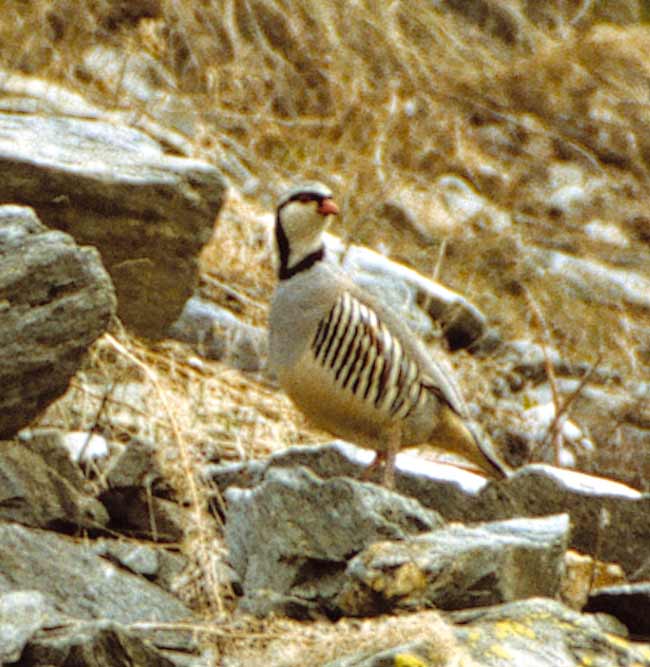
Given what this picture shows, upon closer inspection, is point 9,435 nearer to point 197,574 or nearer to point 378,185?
point 197,574

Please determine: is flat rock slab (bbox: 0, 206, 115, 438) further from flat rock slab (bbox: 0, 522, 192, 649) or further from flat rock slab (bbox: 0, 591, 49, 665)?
flat rock slab (bbox: 0, 591, 49, 665)

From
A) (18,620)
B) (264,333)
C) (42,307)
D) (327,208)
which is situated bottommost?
(264,333)

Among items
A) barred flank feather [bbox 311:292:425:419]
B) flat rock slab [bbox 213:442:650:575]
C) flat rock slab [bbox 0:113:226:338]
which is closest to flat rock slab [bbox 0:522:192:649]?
flat rock slab [bbox 213:442:650:575]

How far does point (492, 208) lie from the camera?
13.1 m

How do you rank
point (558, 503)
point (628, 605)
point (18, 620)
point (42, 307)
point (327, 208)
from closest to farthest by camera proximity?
1. point (18, 620)
2. point (628, 605)
3. point (42, 307)
4. point (558, 503)
5. point (327, 208)

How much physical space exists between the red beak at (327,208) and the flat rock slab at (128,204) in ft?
2.20

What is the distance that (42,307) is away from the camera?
177 inches

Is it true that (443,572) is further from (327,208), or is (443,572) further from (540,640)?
(327,208)

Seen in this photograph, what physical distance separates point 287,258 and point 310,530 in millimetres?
1911

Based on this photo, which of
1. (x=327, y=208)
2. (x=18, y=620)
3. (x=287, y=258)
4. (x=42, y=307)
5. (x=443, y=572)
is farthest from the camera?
(x=287, y=258)

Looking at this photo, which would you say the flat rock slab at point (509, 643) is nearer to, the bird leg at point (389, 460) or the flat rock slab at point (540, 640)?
the flat rock slab at point (540, 640)

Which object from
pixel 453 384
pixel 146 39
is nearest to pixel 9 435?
pixel 453 384

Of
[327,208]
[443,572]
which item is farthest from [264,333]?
[443,572]

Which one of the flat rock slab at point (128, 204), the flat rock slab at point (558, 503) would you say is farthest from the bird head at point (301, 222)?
the flat rock slab at point (558, 503)
